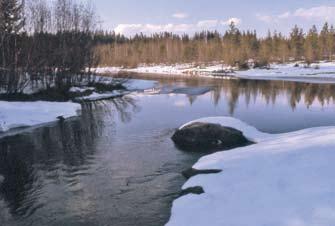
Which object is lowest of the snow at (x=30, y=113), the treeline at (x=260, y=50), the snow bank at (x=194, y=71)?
the snow at (x=30, y=113)

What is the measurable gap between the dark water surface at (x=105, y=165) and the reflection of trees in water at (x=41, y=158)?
0.09ft

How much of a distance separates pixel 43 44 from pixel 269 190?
32844 mm

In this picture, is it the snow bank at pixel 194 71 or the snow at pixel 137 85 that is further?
the snow bank at pixel 194 71

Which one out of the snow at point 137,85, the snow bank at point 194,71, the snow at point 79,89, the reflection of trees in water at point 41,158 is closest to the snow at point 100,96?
the snow at point 79,89

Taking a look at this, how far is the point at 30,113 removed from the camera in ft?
82.4

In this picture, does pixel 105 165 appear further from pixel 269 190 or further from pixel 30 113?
pixel 30 113

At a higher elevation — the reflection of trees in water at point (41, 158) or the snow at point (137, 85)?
the snow at point (137, 85)

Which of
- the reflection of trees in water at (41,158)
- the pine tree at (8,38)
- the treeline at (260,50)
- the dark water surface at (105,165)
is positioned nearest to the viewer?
the dark water surface at (105,165)

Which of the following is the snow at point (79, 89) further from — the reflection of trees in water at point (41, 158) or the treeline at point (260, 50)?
the treeline at point (260, 50)

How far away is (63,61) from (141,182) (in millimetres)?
30456

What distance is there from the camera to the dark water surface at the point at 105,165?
10039 millimetres

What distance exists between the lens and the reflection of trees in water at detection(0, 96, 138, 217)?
11.4 m

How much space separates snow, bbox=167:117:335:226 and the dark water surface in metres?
0.93

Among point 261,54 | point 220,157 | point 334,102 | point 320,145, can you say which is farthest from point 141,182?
point 261,54
